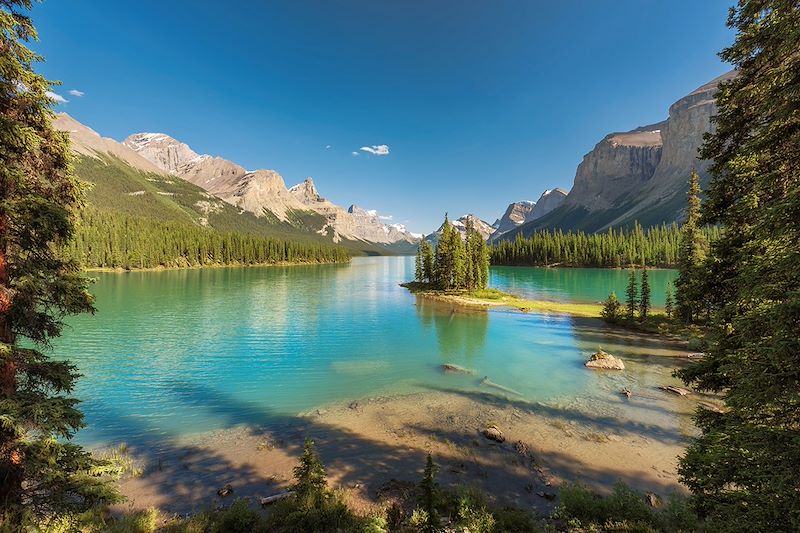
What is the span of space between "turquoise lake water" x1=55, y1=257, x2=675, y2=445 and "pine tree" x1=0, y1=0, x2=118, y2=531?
1.75 metres

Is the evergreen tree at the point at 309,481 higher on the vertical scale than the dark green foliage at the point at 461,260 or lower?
A: lower

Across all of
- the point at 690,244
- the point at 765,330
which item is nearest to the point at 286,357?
the point at 765,330

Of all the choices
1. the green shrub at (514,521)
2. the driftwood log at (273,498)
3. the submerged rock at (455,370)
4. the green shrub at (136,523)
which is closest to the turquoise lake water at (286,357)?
the submerged rock at (455,370)

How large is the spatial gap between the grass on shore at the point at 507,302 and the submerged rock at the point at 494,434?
49005 mm

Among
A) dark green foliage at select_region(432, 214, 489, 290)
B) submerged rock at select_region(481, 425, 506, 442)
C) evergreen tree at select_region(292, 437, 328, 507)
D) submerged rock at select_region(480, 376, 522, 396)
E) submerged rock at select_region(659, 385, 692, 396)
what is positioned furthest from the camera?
dark green foliage at select_region(432, 214, 489, 290)

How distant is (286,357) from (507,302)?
2138 inches

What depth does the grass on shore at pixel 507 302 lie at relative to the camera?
67.0 meters

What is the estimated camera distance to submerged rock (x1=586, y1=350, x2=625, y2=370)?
34812 millimetres

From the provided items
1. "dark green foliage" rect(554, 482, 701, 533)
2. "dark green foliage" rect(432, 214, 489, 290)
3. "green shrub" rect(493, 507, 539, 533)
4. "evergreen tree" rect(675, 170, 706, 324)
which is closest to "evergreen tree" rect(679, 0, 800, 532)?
"dark green foliage" rect(554, 482, 701, 533)

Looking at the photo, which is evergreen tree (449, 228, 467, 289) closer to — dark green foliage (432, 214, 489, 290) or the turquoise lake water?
dark green foliage (432, 214, 489, 290)

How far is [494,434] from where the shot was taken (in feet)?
69.1

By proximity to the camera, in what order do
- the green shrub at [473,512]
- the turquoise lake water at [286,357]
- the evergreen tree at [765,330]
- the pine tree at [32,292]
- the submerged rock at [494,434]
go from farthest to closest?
the turquoise lake water at [286,357] → the submerged rock at [494,434] → the green shrub at [473,512] → the pine tree at [32,292] → the evergreen tree at [765,330]

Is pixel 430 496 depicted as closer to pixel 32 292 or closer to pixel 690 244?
pixel 32 292

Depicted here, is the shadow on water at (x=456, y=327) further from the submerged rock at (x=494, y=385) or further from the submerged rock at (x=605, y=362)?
the submerged rock at (x=605, y=362)
